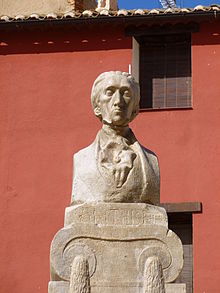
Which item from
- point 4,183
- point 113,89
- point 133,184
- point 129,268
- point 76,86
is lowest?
point 129,268

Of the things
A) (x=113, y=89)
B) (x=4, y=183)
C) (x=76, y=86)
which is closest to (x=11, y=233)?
(x=4, y=183)

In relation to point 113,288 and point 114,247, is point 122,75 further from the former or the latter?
point 113,288

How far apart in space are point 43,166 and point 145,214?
1126cm

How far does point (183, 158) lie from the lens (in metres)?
20.3

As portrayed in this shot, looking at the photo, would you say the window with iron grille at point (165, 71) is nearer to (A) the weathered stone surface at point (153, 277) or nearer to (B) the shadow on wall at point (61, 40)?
(B) the shadow on wall at point (61, 40)

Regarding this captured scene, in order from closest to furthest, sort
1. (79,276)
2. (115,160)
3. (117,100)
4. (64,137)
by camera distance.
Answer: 1. (79,276)
2. (115,160)
3. (117,100)
4. (64,137)

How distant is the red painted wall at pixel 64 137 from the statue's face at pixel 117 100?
31.0 ft

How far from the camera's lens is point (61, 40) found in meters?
21.7

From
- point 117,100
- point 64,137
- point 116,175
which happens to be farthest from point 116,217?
point 64,137

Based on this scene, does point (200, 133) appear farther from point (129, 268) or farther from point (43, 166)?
point (129, 268)

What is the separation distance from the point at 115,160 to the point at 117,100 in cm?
60

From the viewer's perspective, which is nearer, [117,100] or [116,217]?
[116,217]

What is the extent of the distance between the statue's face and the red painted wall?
9.46 meters

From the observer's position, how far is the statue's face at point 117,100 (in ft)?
32.8
